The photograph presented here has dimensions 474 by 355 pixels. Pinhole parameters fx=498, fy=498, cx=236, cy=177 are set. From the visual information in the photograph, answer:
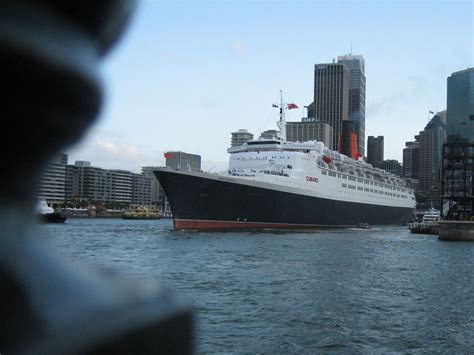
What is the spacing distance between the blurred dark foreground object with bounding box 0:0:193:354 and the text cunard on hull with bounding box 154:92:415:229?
154ft

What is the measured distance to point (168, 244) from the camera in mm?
34625

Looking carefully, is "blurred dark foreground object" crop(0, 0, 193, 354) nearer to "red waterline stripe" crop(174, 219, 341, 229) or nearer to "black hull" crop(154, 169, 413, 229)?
"black hull" crop(154, 169, 413, 229)

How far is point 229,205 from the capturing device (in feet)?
163

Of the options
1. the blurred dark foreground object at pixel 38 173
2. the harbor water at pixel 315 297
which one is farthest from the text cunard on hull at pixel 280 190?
the blurred dark foreground object at pixel 38 173

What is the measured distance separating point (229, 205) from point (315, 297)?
33.4m

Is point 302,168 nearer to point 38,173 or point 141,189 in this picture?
point 38,173

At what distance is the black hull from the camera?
4800 centimetres

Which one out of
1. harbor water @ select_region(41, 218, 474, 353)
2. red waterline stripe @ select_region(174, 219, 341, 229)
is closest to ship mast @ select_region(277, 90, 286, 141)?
red waterline stripe @ select_region(174, 219, 341, 229)

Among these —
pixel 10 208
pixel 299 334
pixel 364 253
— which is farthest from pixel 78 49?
pixel 364 253

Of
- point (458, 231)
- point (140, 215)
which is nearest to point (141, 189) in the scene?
point (140, 215)

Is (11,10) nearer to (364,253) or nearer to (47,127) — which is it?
(47,127)

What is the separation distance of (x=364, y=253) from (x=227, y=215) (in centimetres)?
1924

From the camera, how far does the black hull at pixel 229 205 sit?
4800cm

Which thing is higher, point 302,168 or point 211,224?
point 302,168
